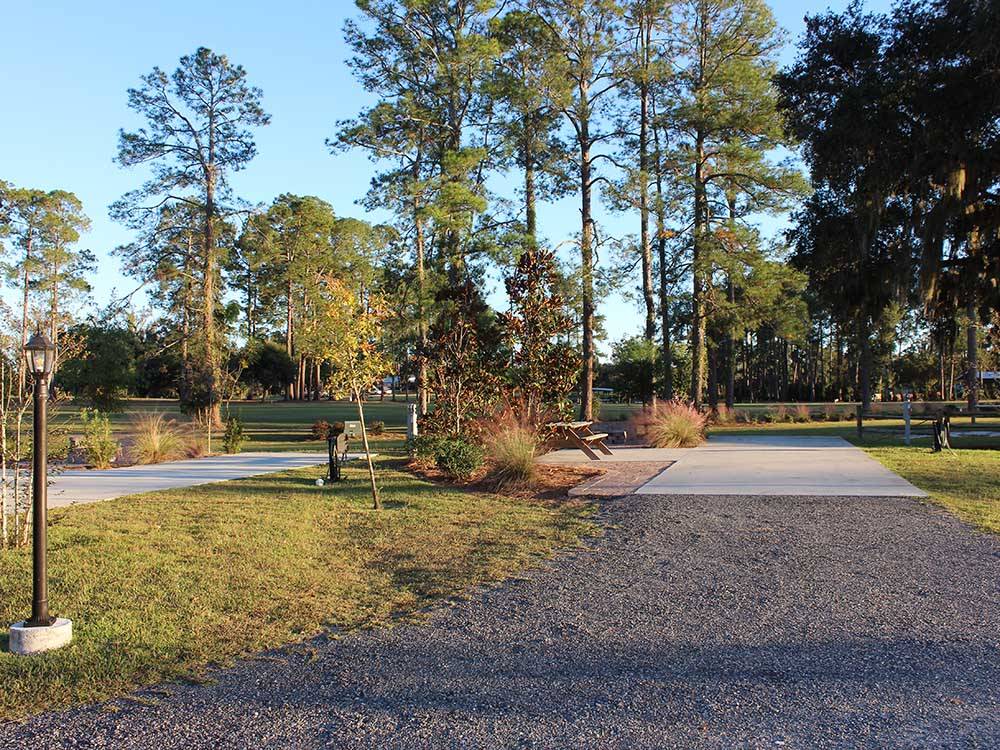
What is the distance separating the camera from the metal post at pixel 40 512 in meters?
4.77

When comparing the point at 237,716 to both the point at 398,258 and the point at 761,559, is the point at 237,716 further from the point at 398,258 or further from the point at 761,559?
the point at 398,258

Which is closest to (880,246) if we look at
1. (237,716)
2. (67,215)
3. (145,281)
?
(237,716)

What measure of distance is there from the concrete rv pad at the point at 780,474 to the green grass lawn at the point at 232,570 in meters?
2.80

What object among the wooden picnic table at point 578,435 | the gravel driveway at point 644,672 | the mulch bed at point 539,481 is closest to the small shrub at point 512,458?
the mulch bed at point 539,481

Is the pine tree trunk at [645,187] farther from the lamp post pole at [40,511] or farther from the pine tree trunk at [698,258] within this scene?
the lamp post pole at [40,511]

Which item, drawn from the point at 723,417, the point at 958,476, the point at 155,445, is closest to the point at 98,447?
the point at 155,445

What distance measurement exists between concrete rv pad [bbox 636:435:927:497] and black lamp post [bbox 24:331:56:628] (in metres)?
7.46

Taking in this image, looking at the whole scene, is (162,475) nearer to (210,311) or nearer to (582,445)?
(582,445)

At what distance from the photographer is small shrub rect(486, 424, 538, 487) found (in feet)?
38.4

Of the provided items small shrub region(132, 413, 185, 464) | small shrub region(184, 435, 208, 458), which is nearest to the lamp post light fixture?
small shrub region(132, 413, 185, 464)

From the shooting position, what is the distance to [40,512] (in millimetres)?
4926

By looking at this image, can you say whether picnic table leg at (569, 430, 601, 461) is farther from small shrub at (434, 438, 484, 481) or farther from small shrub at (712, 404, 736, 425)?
small shrub at (712, 404, 736, 425)

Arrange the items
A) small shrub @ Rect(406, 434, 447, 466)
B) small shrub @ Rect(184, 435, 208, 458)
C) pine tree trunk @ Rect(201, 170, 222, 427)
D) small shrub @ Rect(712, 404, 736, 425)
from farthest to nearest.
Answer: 1. small shrub @ Rect(712, 404, 736, 425)
2. pine tree trunk @ Rect(201, 170, 222, 427)
3. small shrub @ Rect(184, 435, 208, 458)
4. small shrub @ Rect(406, 434, 447, 466)

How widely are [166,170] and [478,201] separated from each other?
527 inches
